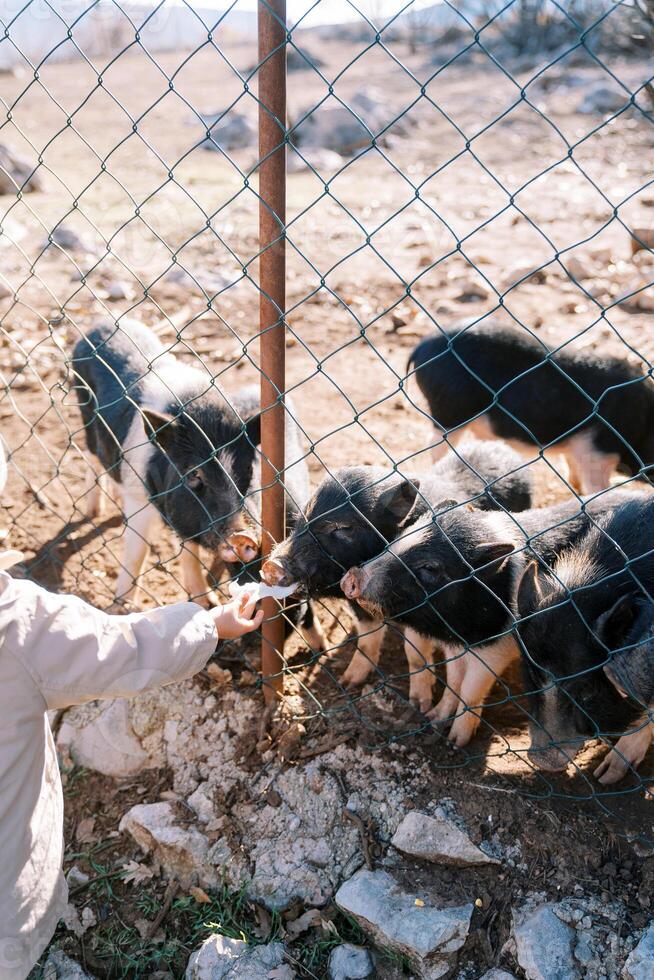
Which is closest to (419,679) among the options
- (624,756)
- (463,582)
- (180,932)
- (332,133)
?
(463,582)

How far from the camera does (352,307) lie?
316 inches

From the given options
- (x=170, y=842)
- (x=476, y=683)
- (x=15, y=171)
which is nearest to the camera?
(x=170, y=842)

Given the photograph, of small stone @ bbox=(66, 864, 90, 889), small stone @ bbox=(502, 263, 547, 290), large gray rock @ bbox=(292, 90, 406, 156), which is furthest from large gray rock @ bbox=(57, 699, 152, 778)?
large gray rock @ bbox=(292, 90, 406, 156)

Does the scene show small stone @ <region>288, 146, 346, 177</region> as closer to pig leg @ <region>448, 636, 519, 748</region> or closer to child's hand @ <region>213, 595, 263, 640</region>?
pig leg @ <region>448, 636, 519, 748</region>

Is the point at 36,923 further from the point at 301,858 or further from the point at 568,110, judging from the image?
the point at 568,110

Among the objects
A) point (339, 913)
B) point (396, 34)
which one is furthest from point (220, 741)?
point (396, 34)

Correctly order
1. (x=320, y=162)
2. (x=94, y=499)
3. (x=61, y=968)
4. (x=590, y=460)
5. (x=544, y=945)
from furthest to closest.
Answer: (x=320, y=162) → (x=590, y=460) → (x=94, y=499) → (x=61, y=968) → (x=544, y=945)

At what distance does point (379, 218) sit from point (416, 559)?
30.5 ft

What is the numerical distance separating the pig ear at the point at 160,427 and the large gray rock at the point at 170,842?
56.4 inches

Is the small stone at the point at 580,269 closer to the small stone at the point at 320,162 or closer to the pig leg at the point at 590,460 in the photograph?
the pig leg at the point at 590,460

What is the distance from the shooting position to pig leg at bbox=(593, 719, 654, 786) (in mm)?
3176

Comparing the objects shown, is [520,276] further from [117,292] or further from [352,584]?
[352,584]

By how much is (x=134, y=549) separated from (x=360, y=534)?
1.33m

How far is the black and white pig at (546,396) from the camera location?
541cm
